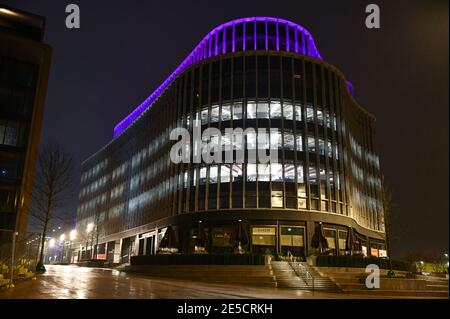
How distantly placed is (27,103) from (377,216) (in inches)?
2161

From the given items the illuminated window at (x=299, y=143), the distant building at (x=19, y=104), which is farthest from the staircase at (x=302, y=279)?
the distant building at (x=19, y=104)

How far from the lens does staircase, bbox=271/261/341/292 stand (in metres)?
26.3

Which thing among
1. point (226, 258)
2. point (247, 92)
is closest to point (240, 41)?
point (247, 92)

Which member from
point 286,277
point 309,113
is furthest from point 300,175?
point 286,277

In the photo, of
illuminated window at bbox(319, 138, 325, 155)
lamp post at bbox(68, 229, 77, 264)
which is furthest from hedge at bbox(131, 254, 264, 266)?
lamp post at bbox(68, 229, 77, 264)

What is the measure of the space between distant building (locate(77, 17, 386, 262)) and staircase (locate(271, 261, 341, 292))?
424 centimetres

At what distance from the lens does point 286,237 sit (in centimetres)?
4194

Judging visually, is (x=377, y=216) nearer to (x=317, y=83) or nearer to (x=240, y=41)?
(x=317, y=83)

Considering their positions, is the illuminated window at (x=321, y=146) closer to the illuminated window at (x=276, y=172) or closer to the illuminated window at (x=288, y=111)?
the illuminated window at (x=288, y=111)

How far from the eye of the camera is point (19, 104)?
157 feet

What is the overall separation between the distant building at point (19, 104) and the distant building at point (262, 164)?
16.6 m

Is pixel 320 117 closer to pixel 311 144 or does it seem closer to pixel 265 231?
pixel 311 144

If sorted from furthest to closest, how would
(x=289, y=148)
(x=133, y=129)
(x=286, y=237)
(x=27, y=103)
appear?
1. (x=133, y=129)
2. (x=27, y=103)
3. (x=289, y=148)
4. (x=286, y=237)

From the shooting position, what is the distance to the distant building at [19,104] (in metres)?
44.6
